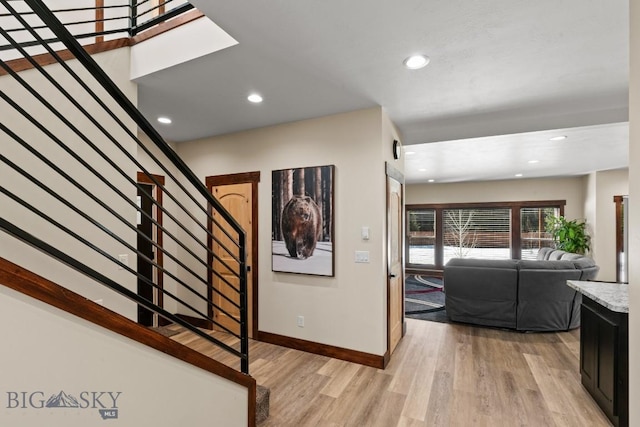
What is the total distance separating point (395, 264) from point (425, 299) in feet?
9.00

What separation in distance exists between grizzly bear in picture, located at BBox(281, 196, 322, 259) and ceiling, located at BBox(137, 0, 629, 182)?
0.94 metres

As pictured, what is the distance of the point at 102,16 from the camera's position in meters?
2.79

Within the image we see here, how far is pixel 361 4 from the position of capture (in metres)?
1.64

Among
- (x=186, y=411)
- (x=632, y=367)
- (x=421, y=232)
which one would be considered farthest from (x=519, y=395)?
(x=421, y=232)

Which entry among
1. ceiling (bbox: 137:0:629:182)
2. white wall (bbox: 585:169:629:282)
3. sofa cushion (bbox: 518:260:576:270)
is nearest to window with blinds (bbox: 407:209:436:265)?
white wall (bbox: 585:169:629:282)

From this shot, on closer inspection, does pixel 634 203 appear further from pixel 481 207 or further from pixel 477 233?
pixel 477 233

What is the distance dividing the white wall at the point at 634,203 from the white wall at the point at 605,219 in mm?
6839

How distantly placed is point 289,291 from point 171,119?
7.52ft

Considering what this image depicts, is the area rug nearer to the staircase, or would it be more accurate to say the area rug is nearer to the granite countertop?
the granite countertop

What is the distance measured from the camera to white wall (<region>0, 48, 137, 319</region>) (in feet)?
5.90

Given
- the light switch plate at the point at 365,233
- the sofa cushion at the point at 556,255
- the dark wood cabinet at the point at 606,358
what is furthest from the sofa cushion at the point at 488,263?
the sofa cushion at the point at 556,255

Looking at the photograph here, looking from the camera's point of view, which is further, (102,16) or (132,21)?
(102,16)

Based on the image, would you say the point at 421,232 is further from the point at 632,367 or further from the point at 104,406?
the point at 104,406

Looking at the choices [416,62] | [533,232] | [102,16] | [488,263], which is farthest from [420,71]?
[533,232]
